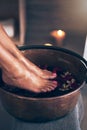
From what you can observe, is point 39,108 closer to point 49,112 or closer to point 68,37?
point 49,112

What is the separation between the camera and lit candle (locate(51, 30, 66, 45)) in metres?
1.71

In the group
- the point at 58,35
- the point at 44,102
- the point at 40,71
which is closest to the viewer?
the point at 44,102

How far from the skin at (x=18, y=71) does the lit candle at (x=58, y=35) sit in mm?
649

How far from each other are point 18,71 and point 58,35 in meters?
0.80

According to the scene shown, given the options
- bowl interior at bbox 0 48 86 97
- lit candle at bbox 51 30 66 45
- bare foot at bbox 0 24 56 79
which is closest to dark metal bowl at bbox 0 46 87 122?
bowl interior at bbox 0 48 86 97

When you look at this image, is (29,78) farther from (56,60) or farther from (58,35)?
(58,35)

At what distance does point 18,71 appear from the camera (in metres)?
0.96

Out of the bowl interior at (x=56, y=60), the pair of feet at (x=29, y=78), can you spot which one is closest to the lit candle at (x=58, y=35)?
the bowl interior at (x=56, y=60)

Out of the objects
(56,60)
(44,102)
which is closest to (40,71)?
(56,60)

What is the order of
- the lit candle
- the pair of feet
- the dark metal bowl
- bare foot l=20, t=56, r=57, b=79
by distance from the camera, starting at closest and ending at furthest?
1. the dark metal bowl
2. the pair of feet
3. bare foot l=20, t=56, r=57, b=79
4. the lit candle

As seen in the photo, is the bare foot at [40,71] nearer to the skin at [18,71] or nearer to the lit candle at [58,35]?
the skin at [18,71]

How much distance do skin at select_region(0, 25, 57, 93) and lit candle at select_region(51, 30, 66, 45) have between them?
25.6 inches

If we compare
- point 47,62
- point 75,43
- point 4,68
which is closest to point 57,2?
point 75,43

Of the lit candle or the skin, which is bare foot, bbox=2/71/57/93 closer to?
the skin
